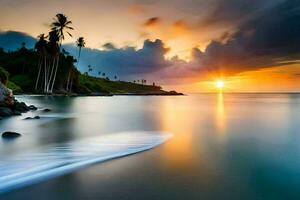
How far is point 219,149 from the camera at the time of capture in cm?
1383

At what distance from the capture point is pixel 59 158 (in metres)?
11.4

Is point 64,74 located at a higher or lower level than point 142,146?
higher

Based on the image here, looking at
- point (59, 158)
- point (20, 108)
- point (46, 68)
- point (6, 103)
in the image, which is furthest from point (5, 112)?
point (46, 68)

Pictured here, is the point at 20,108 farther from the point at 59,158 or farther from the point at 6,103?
the point at 59,158

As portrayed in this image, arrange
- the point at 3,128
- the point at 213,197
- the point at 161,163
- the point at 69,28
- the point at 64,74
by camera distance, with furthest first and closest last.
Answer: the point at 64,74
the point at 69,28
the point at 3,128
the point at 161,163
the point at 213,197

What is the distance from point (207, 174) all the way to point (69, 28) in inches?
2990

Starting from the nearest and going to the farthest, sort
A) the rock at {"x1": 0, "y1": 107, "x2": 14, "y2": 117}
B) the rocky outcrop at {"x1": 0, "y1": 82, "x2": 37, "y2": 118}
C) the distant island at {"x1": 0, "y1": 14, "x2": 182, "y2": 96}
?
the rock at {"x1": 0, "y1": 107, "x2": 14, "y2": 117}, the rocky outcrop at {"x1": 0, "y1": 82, "x2": 37, "y2": 118}, the distant island at {"x1": 0, "y1": 14, "x2": 182, "y2": 96}

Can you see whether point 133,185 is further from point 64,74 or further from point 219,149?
point 64,74

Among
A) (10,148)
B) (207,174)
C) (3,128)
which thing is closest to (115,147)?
(10,148)

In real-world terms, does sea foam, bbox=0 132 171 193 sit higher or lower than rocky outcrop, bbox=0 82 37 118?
lower

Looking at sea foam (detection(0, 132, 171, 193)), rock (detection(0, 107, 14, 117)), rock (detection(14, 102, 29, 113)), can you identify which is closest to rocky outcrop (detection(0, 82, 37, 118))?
rock (detection(0, 107, 14, 117))

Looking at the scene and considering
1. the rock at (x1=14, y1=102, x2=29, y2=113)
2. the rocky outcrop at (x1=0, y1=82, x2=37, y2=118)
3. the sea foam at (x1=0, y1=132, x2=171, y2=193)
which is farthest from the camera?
the rock at (x1=14, y1=102, x2=29, y2=113)

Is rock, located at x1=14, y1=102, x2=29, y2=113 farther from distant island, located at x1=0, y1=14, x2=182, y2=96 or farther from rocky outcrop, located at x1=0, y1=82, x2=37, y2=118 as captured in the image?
distant island, located at x1=0, y1=14, x2=182, y2=96

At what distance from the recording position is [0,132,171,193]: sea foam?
28.7 feet
